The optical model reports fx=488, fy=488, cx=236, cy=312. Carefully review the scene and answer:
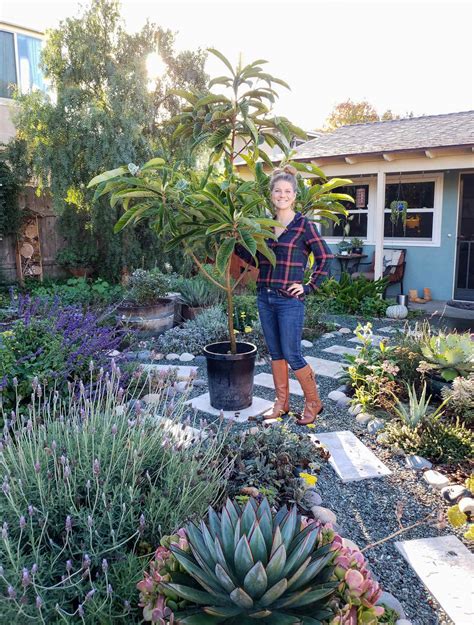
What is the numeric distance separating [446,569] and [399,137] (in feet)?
25.8

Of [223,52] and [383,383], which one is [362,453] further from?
→ [223,52]

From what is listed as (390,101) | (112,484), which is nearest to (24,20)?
(112,484)

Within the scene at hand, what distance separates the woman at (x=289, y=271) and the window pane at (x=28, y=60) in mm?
9217

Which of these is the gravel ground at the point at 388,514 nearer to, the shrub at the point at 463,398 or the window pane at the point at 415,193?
the shrub at the point at 463,398

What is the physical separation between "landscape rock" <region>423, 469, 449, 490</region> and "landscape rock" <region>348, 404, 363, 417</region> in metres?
0.94

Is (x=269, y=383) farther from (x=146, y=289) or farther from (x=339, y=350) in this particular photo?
(x=146, y=289)

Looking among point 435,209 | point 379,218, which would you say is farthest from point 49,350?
point 435,209

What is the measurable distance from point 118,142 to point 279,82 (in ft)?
17.1

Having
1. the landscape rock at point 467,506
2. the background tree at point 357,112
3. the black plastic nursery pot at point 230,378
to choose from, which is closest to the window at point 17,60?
the black plastic nursery pot at point 230,378

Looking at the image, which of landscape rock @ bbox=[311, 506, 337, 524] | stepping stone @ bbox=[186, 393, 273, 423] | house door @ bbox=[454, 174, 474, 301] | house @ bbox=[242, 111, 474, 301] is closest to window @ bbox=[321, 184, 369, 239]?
house @ bbox=[242, 111, 474, 301]

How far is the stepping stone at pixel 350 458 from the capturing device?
9.37ft

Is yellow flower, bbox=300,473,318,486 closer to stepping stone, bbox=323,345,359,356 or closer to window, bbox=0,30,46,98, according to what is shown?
stepping stone, bbox=323,345,359,356

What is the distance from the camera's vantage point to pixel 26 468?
1.93 metres

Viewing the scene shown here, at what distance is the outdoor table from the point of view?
29.2 ft
